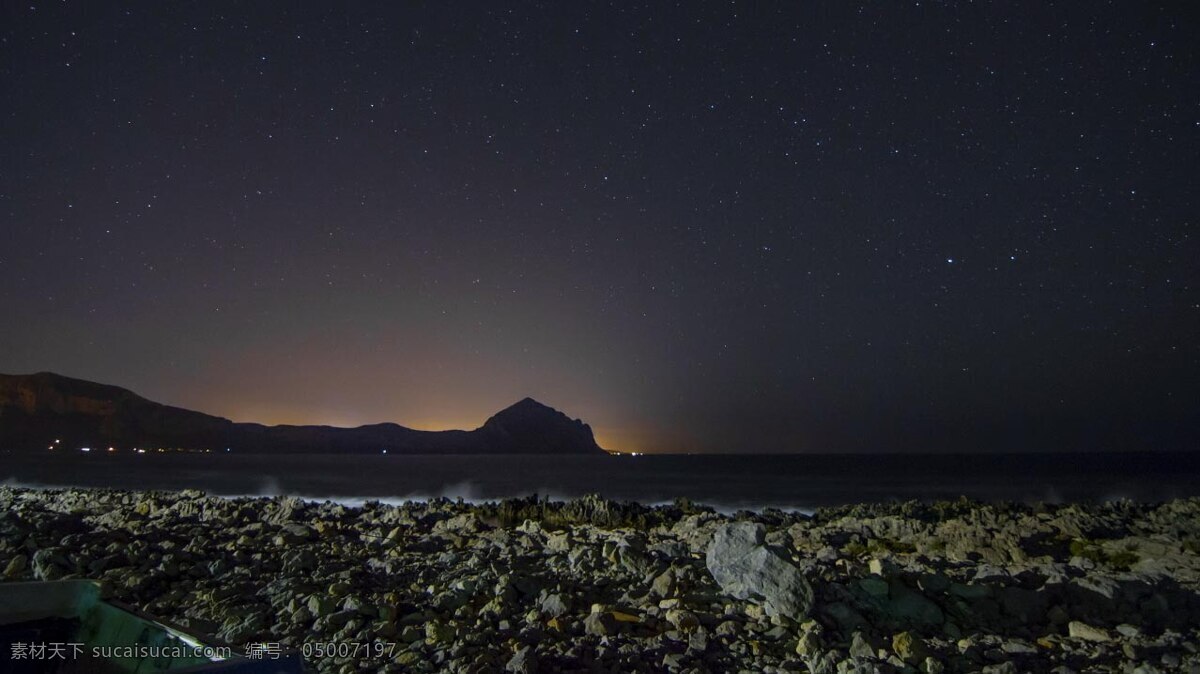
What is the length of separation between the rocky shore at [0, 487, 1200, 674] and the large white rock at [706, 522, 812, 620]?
20 millimetres

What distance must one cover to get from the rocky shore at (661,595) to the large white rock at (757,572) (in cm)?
2

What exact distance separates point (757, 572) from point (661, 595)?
3.67ft

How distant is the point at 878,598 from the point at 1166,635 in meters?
2.68

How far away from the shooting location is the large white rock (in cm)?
760

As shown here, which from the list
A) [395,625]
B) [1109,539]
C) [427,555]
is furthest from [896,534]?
[395,625]

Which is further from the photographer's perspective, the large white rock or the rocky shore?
the large white rock

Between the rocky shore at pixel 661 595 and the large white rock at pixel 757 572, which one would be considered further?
the large white rock at pixel 757 572

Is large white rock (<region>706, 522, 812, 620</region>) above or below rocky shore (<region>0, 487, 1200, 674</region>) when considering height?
above

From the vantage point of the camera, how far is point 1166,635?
720 centimetres

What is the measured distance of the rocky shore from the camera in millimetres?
6793

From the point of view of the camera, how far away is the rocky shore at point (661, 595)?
6793 millimetres

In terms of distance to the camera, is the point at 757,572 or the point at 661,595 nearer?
the point at 757,572

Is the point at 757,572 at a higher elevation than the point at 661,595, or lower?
higher

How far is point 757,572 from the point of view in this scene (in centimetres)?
807
